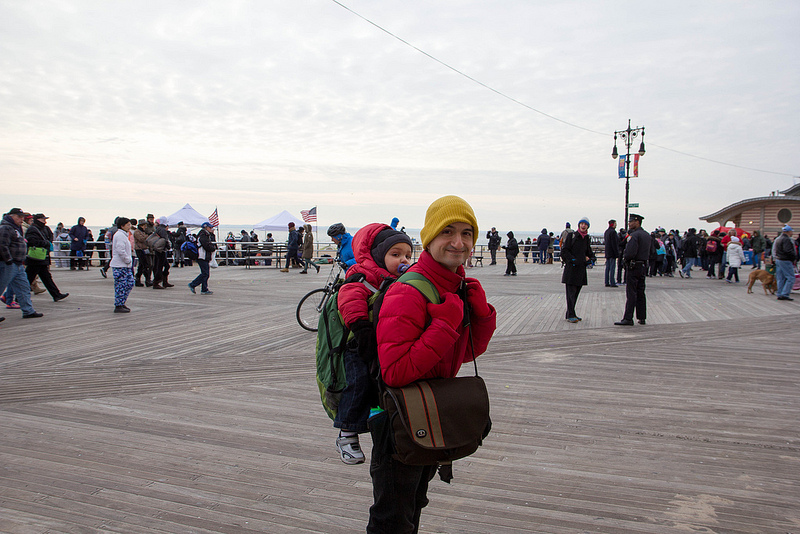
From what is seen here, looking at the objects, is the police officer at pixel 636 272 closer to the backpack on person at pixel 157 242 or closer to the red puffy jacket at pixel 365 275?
the red puffy jacket at pixel 365 275

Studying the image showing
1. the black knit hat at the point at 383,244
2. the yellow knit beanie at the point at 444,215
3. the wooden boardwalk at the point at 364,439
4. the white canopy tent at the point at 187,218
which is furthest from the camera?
the white canopy tent at the point at 187,218

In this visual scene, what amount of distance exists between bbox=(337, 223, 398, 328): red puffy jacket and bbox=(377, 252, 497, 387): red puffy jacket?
31cm

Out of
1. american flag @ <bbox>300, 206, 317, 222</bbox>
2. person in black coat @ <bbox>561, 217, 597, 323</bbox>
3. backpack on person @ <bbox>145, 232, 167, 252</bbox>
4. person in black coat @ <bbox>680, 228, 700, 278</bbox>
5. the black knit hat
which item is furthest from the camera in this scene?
american flag @ <bbox>300, 206, 317, 222</bbox>

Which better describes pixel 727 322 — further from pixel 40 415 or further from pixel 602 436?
pixel 40 415

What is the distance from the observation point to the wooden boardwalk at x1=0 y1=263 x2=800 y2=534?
9.62 ft

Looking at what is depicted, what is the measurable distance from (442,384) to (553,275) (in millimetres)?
18894

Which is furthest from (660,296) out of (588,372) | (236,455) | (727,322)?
(236,455)

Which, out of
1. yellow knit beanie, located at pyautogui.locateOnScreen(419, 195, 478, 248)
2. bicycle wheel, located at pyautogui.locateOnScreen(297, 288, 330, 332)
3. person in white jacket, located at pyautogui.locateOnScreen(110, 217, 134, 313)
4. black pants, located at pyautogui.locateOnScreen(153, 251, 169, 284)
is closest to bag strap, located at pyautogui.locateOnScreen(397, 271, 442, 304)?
yellow knit beanie, located at pyautogui.locateOnScreen(419, 195, 478, 248)

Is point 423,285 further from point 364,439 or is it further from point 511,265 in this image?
point 511,265

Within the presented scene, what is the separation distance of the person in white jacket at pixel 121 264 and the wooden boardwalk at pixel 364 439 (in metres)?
1.68

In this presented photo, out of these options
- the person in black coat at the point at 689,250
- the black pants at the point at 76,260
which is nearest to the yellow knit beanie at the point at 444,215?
the person in black coat at the point at 689,250

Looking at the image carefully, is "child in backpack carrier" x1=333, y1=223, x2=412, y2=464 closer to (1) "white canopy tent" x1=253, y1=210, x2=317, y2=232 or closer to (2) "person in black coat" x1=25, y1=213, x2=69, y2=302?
(2) "person in black coat" x1=25, y1=213, x2=69, y2=302

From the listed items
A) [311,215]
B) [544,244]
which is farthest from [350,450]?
[544,244]

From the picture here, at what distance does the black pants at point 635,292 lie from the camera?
8867mm
